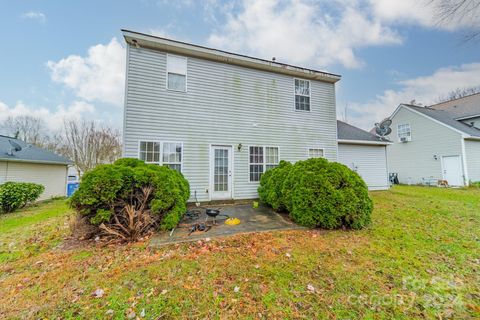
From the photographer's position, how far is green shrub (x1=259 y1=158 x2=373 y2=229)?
4.50 m

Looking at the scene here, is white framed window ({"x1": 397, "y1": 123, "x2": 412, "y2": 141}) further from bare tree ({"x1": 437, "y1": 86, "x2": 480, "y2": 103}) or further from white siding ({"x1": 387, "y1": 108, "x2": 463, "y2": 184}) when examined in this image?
bare tree ({"x1": 437, "y1": 86, "x2": 480, "y2": 103})

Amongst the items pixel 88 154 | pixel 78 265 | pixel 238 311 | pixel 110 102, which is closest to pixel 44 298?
pixel 78 265

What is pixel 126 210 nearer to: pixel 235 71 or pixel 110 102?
pixel 235 71

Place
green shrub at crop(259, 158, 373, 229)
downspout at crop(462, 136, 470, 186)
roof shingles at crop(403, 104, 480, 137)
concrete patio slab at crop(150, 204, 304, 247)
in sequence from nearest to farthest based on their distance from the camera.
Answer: concrete patio slab at crop(150, 204, 304, 247) → green shrub at crop(259, 158, 373, 229) → downspout at crop(462, 136, 470, 186) → roof shingles at crop(403, 104, 480, 137)

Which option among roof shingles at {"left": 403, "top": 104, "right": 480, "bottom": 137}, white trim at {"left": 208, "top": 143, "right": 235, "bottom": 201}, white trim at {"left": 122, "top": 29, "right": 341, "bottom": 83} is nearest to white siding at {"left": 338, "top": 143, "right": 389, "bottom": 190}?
white trim at {"left": 122, "top": 29, "right": 341, "bottom": 83}

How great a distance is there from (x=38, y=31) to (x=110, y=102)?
25.2ft

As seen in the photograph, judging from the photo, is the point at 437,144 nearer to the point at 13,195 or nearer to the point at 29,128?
the point at 13,195

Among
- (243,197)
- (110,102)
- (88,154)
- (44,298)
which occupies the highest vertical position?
(110,102)

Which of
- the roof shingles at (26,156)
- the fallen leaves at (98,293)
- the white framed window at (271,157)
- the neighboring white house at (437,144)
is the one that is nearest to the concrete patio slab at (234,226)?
the fallen leaves at (98,293)

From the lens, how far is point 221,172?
7520 millimetres

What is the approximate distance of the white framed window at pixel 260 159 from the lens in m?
7.93

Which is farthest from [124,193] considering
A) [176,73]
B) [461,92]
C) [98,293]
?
[461,92]

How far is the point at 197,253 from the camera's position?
3.43 m

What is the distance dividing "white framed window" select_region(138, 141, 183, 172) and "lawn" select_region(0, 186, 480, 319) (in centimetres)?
320
